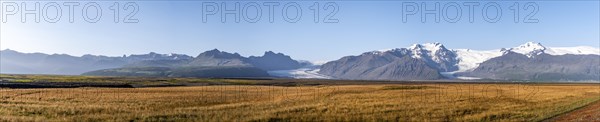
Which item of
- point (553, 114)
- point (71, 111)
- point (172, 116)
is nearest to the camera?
point (172, 116)

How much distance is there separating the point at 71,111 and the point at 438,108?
105 ft

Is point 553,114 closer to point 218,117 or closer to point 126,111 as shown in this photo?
point 218,117

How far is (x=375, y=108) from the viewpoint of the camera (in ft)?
161

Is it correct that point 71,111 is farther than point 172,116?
Yes

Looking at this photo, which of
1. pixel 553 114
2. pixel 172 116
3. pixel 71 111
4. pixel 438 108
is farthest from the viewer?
pixel 438 108

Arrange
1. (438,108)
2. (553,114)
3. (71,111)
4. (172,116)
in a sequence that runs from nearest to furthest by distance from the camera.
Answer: (172,116) < (71,111) < (553,114) < (438,108)

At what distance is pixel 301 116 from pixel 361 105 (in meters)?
11.5

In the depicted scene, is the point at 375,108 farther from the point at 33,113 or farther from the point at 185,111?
the point at 33,113

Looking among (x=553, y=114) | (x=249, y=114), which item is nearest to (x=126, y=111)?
(x=249, y=114)

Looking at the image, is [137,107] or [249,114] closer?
[249,114]

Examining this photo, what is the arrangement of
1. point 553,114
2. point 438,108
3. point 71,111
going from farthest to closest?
point 438,108, point 553,114, point 71,111

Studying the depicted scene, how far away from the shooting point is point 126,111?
44000mm

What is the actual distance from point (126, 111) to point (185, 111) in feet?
15.9

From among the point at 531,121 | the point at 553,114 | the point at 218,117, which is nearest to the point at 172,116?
the point at 218,117
